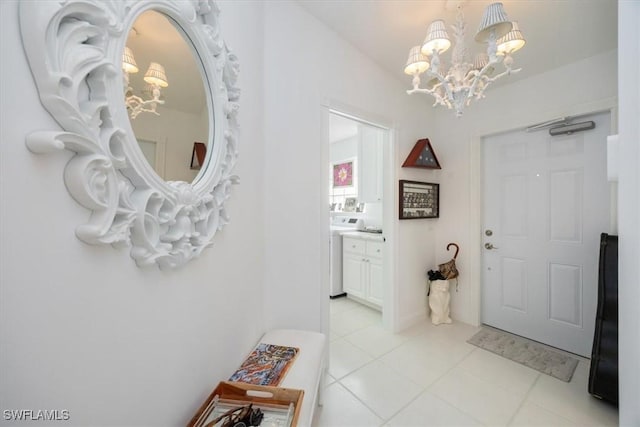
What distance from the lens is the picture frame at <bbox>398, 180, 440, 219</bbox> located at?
2547mm

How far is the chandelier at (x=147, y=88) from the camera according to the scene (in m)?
0.63

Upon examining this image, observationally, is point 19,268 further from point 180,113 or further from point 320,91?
point 320,91

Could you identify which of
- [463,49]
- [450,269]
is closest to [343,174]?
[450,269]

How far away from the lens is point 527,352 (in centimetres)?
217

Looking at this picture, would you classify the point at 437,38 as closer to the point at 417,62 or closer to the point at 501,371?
the point at 417,62

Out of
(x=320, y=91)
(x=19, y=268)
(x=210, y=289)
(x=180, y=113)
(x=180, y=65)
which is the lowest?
(x=210, y=289)

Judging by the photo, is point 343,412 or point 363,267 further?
point 363,267

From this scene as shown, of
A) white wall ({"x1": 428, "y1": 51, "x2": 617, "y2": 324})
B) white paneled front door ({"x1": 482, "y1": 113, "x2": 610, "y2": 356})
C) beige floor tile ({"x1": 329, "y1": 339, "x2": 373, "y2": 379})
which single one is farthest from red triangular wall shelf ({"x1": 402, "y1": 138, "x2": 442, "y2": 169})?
beige floor tile ({"x1": 329, "y1": 339, "x2": 373, "y2": 379})

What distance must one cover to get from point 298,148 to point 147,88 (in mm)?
1069

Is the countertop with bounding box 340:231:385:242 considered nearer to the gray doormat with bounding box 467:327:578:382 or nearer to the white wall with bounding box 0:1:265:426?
the gray doormat with bounding box 467:327:578:382

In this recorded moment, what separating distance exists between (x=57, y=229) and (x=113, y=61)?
0.41 meters

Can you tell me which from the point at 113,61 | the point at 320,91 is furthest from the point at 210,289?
the point at 320,91

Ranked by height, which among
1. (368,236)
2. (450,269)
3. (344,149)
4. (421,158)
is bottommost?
(450,269)

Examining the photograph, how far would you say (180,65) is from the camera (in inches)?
32.9
